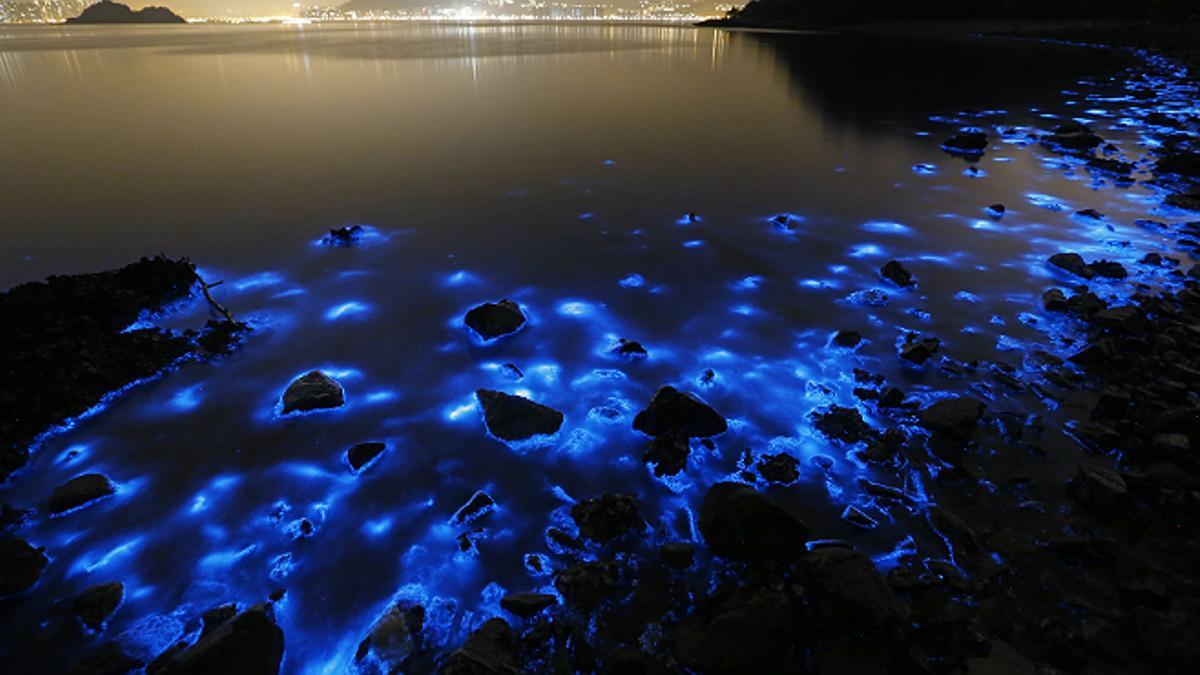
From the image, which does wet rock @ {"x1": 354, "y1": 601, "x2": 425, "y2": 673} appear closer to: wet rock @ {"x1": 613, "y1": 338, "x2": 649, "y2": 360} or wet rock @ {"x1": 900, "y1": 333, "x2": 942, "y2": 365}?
wet rock @ {"x1": 613, "y1": 338, "x2": 649, "y2": 360}

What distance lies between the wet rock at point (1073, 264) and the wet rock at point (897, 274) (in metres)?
2.28

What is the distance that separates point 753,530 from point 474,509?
2.12m

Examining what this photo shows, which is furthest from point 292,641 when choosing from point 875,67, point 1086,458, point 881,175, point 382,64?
point 875,67

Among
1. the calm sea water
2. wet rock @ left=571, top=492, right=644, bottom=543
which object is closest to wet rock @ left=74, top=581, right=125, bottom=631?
the calm sea water

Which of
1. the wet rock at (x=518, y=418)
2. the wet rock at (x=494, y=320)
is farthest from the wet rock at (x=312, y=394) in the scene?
the wet rock at (x=494, y=320)

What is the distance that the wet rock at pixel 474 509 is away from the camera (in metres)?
4.18

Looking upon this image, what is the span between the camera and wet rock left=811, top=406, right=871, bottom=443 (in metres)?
4.90

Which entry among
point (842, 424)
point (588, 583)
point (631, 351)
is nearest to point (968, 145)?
point (842, 424)

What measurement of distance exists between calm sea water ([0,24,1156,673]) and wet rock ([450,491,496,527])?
12 centimetres

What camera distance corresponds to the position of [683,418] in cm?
496

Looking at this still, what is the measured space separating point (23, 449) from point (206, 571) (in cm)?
258

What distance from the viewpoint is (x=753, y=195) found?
38.3 ft

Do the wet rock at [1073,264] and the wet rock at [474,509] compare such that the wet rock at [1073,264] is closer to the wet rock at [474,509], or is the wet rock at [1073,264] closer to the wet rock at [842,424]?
the wet rock at [842,424]

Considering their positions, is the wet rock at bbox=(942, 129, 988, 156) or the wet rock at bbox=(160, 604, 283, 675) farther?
the wet rock at bbox=(942, 129, 988, 156)
